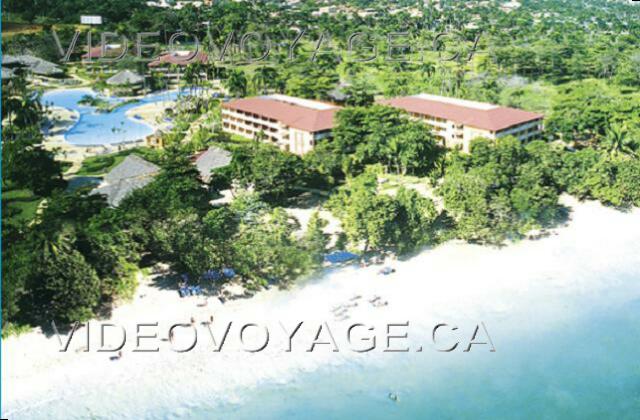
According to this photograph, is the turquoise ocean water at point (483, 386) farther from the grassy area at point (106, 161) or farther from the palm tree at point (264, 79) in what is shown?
the palm tree at point (264, 79)

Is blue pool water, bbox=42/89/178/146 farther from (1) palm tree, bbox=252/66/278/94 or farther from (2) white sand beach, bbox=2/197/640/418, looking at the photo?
(2) white sand beach, bbox=2/197/640/418

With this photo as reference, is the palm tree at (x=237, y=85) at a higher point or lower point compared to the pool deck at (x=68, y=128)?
higher

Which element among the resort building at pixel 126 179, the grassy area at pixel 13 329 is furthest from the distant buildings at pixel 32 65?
the grassy area at pixel 13 329

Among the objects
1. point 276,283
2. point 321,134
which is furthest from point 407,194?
point 321,134

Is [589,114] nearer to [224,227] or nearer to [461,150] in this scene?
[461,150]

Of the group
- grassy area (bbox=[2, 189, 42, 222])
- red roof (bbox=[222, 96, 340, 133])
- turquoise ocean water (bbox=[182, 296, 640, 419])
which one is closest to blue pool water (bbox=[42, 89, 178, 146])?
red roof (bbox=[222, 96, 340, 133])

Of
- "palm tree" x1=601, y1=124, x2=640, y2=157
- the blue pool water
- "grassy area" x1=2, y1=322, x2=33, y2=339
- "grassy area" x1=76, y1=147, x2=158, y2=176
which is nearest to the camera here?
"grassy area" x1=2, y1=322, x2=33, y2=339
